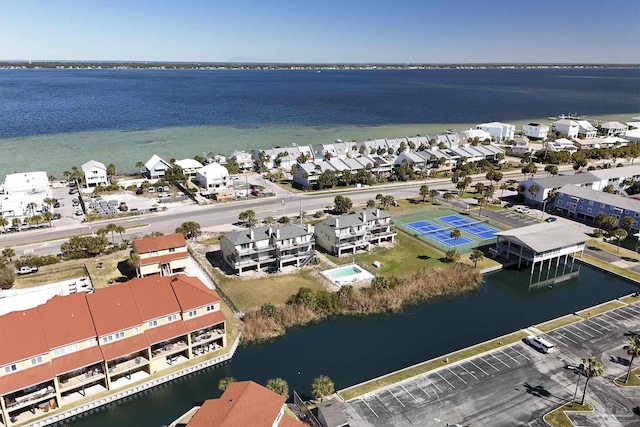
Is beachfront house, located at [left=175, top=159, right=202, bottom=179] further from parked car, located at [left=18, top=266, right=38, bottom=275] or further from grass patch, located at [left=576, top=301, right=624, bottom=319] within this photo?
grass patch, located at [left=576, top=301, right=624, bottom=319]

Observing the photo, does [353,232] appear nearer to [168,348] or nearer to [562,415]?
[168,348]

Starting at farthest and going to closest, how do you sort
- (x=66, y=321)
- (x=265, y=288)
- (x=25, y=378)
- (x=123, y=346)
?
(x=265, y=288)
(x=123, y=346)
(x=66, y=321)
(x=25, y=378)

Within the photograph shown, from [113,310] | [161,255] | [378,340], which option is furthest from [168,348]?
[378,340]

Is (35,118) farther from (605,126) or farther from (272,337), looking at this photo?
(605,126)

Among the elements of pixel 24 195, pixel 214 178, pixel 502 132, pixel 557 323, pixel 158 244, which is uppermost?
pixel 502 132

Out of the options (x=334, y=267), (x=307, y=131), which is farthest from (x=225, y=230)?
(x=307, y=131)

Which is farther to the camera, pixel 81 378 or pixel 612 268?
pixel 612 268

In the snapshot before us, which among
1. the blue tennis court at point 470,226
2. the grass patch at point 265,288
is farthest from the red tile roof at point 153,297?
the blue tennis court at point 470,226
